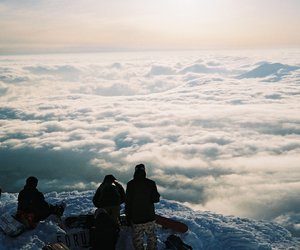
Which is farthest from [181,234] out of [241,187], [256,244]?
[241,187]

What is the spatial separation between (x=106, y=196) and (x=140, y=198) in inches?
41.7

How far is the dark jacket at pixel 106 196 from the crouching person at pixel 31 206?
199 cm

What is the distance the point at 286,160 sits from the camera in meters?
156

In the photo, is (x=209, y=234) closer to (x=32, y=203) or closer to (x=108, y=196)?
(x=108, y=196)

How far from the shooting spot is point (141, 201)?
27.1 ft

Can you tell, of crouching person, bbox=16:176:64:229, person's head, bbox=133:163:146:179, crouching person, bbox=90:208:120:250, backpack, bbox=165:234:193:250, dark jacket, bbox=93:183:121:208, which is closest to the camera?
crouching person, bbox=90:208:120:250

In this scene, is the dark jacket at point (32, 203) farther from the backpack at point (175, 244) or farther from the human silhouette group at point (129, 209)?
the backpack at point (175, 244)

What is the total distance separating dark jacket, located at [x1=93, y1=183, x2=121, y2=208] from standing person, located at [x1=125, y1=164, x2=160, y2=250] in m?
0.62

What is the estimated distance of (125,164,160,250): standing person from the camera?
817 cm

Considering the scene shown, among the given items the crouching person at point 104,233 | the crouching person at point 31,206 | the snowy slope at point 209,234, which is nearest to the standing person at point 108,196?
the crouching person at point 104,233

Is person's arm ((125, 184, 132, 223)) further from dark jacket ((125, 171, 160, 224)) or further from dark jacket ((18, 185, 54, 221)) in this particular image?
dark jacket ((18, 185, 54, 221))

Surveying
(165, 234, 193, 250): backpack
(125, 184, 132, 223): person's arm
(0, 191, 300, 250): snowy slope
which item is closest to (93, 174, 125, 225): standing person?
(125, 184, 132, 223): person's arm

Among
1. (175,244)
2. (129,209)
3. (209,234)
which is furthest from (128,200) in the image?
(209,234)

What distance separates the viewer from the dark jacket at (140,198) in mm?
8173
